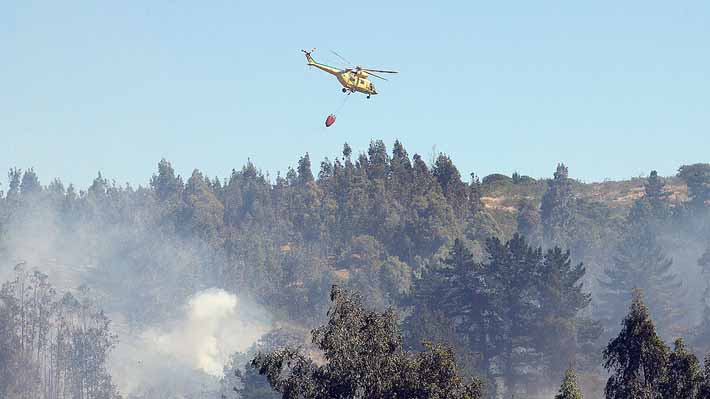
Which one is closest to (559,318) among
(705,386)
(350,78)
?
(350,78)

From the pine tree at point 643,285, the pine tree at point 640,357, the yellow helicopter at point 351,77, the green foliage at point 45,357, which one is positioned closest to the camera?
the pine tree at point 640,357

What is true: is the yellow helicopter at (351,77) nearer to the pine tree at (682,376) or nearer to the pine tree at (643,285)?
the pine tree at (682,376)

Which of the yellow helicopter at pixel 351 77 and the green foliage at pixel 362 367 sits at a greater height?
the yellow helicopter at pixel 351 77

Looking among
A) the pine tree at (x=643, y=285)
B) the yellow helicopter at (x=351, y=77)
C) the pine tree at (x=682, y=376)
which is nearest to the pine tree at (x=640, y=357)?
the pine tree at (x=682, y=376)

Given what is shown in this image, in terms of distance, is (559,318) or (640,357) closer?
(640,357)

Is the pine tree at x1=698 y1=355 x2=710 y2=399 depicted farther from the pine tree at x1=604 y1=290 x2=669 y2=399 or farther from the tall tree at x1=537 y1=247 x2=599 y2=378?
the tall tree at x1=537 y1=247 x2=599 y2=378

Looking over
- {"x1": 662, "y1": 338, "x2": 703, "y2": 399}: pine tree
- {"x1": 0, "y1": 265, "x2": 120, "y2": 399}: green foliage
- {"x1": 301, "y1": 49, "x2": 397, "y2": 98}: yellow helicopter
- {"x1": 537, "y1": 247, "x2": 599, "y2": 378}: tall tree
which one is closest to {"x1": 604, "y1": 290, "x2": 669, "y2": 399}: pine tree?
{"x1": 662, "y1": 338, "x2": 703, "y2": 399}: pine tree

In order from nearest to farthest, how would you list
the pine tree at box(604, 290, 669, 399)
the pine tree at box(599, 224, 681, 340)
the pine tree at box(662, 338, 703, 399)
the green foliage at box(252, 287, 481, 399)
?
the pine tree at box(662, 338, 703, 399)
the pine tree at box(604, 290, 669, 399)
the green foliage at box(252, 287, 481, 399)
the pine tree at box(599, 224, 681, 340)

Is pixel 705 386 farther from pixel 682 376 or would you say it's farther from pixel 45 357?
pixel 45 357

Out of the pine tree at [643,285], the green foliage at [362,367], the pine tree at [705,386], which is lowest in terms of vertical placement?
the pine tree at [705,386]

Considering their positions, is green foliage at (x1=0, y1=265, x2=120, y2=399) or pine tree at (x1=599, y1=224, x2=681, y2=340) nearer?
green foliage at (x1=0, y1=265, x2=120, y2=399)

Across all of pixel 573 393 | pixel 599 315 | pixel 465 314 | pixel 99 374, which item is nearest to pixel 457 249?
pixel 465 314

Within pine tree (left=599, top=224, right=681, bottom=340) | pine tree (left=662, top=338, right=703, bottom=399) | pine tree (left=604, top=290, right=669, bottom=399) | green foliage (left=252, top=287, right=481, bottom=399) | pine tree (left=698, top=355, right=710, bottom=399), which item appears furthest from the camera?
pine tree (left=599, top=224, right=681, bottom=340)

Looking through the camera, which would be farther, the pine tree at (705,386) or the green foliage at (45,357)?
the green foliage at (45,357)
